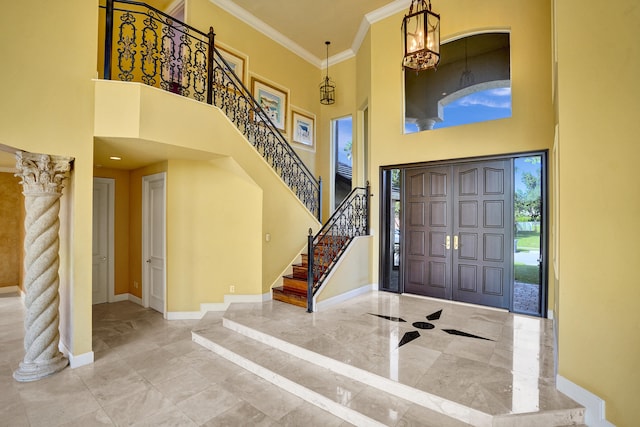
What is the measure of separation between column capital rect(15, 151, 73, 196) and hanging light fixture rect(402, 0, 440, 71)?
391 centimetres

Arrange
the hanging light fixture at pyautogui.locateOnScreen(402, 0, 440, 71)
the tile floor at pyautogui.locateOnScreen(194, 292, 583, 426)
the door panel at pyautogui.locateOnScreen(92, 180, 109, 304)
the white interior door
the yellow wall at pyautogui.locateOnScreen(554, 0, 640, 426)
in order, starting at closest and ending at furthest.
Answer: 1. the yellow wall at pyautogui.locateOnScreen(554, 0, 640, 426)
2. the tile floor at pyautogui.locateOnScreen(194, 292, 583, 426)
3. the hanging light fixture at pyautogui.locateOnScreen(402, 0, 440, 71)
4. the white interior door
5. the door panel at pyautogui.locateOnScreen(92, 180, 109, 304)

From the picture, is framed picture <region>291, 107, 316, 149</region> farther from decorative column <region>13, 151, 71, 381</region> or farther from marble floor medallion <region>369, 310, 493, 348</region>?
decorative column <region>13, 151, 71, 381</region>

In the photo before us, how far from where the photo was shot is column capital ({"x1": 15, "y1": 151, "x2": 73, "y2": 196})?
2.95m

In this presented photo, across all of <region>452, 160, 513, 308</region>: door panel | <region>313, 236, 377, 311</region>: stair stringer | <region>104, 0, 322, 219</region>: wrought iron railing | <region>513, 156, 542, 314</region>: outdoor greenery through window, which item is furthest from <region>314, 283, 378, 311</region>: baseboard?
<region>513, 156, 542, 314</region>: outdoor greenery through window

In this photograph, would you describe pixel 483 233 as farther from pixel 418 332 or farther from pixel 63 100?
pixel 63 100

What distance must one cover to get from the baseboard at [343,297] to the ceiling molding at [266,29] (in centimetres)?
585

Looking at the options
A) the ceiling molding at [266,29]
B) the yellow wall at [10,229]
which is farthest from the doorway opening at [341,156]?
the yellow wall at [10,229]

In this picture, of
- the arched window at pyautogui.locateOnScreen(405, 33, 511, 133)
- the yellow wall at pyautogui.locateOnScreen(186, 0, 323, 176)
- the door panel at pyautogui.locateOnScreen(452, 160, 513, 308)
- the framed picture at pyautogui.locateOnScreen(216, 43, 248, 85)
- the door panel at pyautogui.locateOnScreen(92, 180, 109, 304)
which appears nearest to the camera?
the door panel at pyautogui.locateOnScreen(452, 160, 513, 308)

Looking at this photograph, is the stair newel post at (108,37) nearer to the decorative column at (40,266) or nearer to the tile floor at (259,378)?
the decorative column at (40,266)

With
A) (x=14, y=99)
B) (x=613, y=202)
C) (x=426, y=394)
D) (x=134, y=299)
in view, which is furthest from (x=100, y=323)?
(x=613, y=202)

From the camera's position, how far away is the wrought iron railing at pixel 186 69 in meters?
3.59

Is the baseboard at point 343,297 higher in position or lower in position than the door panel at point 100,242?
lower

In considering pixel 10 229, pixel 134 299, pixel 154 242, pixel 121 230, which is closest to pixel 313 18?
pixel 154 242

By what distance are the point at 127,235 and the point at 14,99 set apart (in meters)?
3.65
